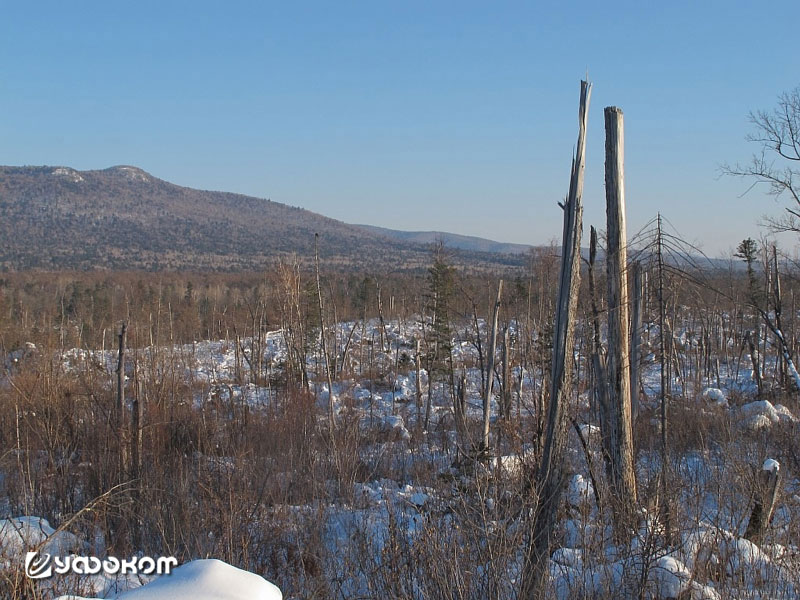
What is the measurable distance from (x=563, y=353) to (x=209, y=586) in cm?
341

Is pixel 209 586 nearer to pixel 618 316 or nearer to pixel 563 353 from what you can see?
pixel 563 353

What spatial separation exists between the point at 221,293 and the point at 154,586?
72875 mm

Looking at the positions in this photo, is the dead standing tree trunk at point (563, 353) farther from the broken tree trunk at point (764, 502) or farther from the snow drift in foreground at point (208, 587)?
the snow drift in foreground at point (208, 587)

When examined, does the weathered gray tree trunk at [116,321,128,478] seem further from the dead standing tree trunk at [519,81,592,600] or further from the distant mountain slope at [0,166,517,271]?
the distant mountain slope at [0,166,517,271]

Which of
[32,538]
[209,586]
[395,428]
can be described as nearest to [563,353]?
[209,586]

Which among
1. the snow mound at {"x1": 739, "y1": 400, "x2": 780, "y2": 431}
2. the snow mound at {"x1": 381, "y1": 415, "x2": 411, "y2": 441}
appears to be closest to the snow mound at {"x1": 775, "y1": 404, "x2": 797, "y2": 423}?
the snow mound at {"x1": 739, "y1": 400, "x2": 780, "y2": 431}

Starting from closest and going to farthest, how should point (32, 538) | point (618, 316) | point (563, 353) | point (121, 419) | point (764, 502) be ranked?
point (32, 538) → point (563, 353) → point (764, 502) → point (618, 316) → point (121, 419)

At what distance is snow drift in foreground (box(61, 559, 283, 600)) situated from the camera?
3105 millimetres

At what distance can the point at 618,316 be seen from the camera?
6734 millimetres

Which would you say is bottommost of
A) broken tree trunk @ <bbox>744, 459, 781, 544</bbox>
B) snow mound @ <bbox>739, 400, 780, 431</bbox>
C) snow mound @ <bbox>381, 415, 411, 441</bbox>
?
snow mound @ <bbox>381, 415, 411, 441</bbox>

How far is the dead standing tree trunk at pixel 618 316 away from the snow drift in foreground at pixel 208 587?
4.29 meters

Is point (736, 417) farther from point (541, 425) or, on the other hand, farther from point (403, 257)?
point (403, 257)

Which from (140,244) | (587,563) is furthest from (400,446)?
(140,244)

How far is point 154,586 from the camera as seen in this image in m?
3.34
